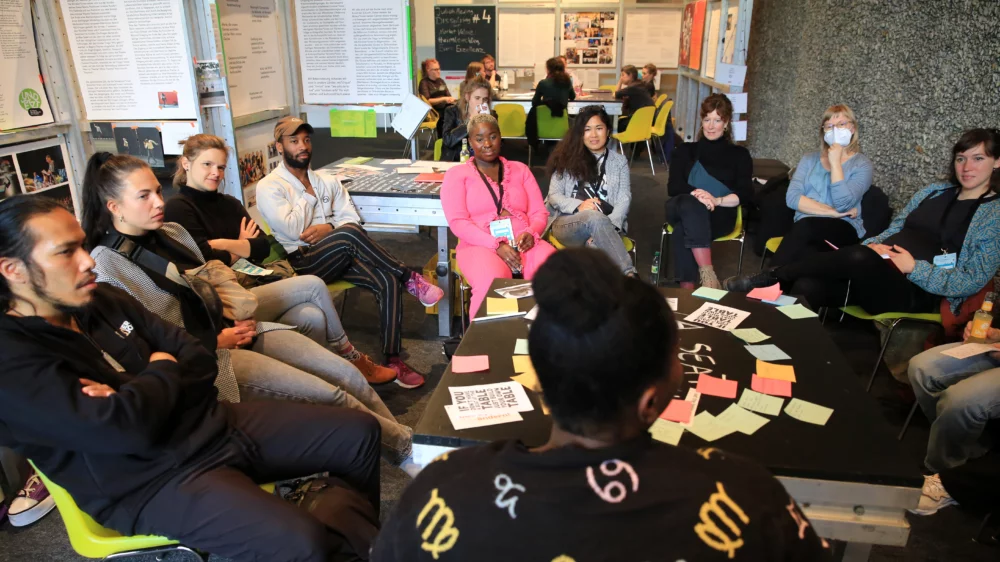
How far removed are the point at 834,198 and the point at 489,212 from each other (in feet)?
6.22

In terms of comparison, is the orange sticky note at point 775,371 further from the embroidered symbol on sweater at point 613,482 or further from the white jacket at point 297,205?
the white jacket at point 297,205

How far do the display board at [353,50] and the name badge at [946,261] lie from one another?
3.45m

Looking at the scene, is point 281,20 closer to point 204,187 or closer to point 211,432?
point 204,187

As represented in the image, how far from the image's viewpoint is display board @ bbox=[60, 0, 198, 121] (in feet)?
10.9

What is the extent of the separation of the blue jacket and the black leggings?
0.25ft

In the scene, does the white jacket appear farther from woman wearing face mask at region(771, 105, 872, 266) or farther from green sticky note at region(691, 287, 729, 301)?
woman wearing face mask at region(771, 105, 872, 266)

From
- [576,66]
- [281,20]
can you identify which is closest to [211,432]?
[281,20]

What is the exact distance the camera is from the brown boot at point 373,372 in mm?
2953

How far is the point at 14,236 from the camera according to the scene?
1506 millimetres

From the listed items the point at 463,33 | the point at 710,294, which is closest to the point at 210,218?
the point at 710,294

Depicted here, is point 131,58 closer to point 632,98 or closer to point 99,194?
point 99,194

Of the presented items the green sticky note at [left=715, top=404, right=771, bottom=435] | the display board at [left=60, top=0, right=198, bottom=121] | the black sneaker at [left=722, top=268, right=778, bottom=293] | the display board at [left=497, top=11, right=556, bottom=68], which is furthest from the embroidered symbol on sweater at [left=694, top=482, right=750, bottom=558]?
the display board at [left=497, top=11, right=556, bottom=68]

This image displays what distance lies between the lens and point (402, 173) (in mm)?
3930

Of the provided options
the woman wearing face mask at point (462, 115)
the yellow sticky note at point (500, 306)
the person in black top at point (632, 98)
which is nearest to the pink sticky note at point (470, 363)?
the yellow sticky note at point (500, 306)
